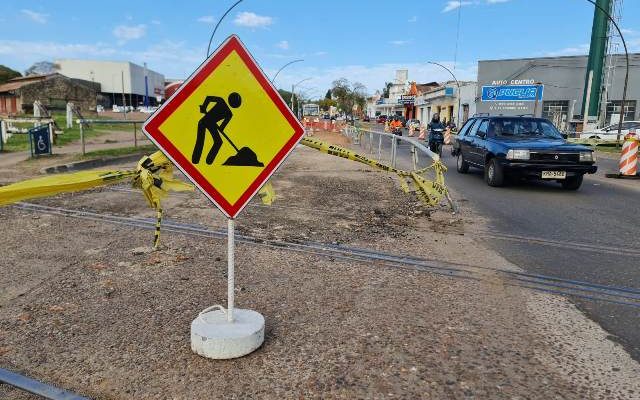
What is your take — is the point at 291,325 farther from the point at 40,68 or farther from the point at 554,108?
the point at 40,68

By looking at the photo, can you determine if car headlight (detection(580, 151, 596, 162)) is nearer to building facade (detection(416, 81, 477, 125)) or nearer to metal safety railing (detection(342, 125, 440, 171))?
metal safety railing (detection(342, 125, 440, 171))

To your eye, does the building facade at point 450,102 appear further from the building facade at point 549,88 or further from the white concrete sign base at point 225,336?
the white concrete sign base at point 225,336

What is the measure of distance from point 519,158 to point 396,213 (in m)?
3.76

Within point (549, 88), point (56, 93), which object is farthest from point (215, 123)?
point (56, 93)

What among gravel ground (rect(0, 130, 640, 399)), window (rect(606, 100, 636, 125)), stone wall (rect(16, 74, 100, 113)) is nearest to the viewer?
gravel ground (rect(0, 130, 640, 399))

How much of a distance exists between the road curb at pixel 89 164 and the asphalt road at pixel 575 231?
9.05 meters

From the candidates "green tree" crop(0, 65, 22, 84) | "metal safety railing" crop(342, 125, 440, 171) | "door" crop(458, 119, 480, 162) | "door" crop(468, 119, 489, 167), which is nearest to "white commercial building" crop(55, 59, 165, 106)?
"green tree" crop(0, 65, 22, 84)

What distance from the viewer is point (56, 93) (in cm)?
6378

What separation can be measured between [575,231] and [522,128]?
518 cm

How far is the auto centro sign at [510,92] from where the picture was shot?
47531 millimetres

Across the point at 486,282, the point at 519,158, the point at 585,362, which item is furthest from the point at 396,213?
the point at 585,362

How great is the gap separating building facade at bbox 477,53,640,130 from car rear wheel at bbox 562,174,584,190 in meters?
36.6

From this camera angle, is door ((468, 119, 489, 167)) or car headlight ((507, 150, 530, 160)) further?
door ((468, 119, 489, 167))

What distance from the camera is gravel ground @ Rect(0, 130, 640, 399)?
8.48ft
